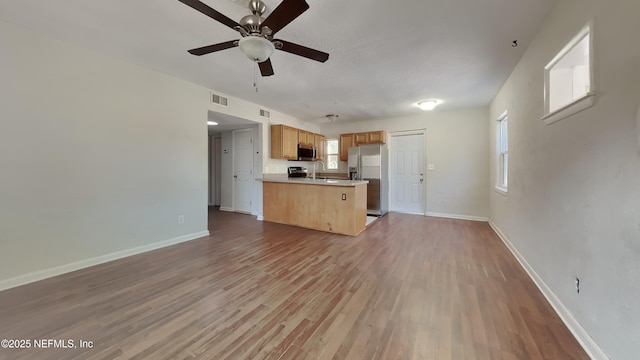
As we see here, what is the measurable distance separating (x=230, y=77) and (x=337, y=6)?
7.04ft

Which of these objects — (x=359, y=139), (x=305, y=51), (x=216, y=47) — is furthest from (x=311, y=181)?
(x=216, y=47)

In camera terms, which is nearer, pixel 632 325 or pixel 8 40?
pixel 632 325

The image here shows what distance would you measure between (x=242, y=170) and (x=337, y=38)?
437cm

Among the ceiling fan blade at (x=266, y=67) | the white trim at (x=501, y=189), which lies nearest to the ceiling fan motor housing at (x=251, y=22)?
the ceiling fan blade at (x=266, y=67)

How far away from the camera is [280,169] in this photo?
5715 millimetres

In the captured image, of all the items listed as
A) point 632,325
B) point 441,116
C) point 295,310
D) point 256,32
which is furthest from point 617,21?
point 441,116

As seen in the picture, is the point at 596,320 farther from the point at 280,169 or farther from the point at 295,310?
the point at 280,169

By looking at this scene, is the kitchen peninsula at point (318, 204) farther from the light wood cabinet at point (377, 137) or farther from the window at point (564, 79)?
the window at point (564, 79)

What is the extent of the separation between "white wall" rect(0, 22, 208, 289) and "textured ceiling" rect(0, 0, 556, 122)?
11.8 inches

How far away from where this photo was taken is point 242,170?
5.90 m

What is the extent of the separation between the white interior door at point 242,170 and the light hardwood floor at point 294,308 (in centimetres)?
277

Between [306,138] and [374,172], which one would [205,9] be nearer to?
[306,138]

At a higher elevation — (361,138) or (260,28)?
(260,28)

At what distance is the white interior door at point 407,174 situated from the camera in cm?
584
